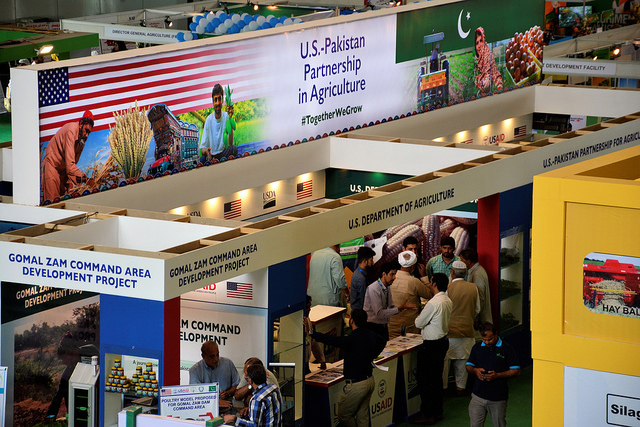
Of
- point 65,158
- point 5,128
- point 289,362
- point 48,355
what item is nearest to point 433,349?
point 289,362

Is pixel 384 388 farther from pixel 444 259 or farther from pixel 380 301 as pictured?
pixel 444 259

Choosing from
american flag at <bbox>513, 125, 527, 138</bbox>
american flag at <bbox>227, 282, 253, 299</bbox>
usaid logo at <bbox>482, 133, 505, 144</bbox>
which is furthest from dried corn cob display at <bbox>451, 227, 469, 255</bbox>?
american flag at <bbox>227, 282, 253, 299</bbox>

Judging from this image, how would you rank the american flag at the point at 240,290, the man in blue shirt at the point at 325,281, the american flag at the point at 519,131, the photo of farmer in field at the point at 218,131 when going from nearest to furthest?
the american flag at the point at 240,290 → the photo of farmer in field at the point at 218,131 → the man in blue shirt at the point at 325,281 → the american flag at the point at 519,131

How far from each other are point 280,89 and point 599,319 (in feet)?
18.4

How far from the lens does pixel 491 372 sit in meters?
8.49

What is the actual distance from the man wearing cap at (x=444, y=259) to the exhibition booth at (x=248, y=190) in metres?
0.29

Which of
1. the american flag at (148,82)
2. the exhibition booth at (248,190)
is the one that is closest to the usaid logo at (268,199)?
the exhibition booth at (248,190)

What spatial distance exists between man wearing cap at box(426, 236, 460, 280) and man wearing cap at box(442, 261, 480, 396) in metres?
0.72

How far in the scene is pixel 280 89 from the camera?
37.0 feet

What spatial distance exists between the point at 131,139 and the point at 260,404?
3.07 meters

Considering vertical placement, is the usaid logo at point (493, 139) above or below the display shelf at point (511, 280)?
above

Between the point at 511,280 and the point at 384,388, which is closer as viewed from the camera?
the point at 384,388

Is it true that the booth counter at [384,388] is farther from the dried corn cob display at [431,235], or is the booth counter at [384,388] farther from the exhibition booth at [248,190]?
the dried corn cob display at [431,235]

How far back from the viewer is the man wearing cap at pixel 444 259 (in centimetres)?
1112
